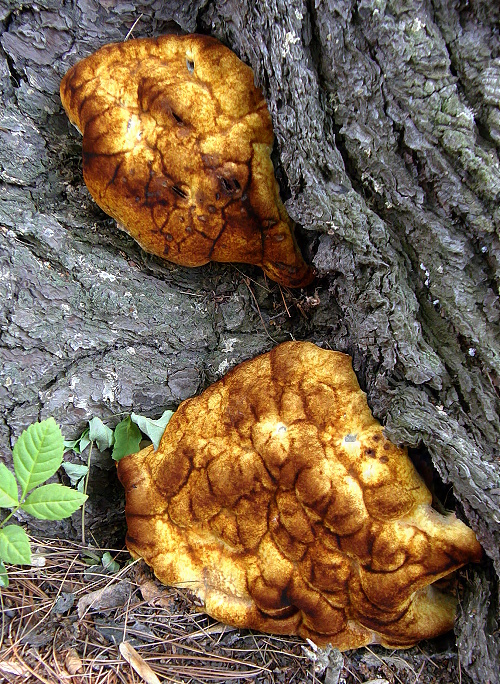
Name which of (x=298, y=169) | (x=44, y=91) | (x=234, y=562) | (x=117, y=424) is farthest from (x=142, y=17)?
(x=234, y=562)

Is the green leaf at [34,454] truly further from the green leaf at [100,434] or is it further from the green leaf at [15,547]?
the green leaf at [100,434]

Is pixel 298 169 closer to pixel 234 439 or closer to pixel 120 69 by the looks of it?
pixel 120 69

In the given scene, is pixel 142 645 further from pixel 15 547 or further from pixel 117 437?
pixel 117 437

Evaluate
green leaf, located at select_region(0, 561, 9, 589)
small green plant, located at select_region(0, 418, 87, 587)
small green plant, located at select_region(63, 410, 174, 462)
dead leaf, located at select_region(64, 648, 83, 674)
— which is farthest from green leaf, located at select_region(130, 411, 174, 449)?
dead leaf, located at select_region(64, 648, 83, 674)

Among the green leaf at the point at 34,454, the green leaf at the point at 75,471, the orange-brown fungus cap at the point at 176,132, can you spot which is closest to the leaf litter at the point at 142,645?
the green leaf at the point at 75,471

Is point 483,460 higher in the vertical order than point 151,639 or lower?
higher

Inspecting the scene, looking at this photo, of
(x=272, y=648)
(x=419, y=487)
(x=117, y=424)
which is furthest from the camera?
(x=117, y=424)

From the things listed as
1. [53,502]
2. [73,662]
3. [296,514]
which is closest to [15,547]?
[53,502]
